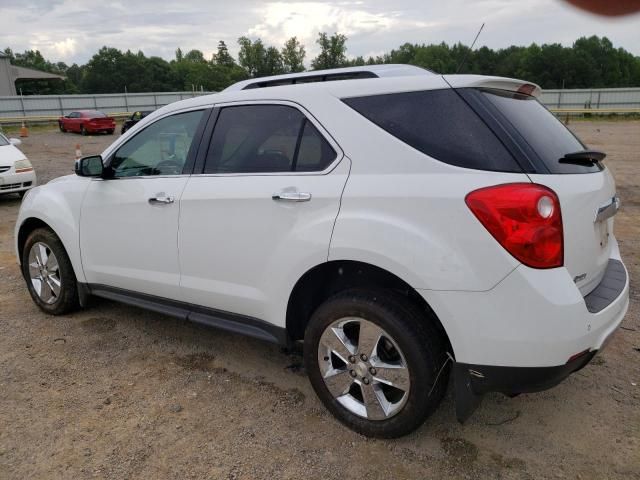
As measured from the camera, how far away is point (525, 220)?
2.25m

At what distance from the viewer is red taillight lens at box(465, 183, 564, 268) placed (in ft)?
7.38

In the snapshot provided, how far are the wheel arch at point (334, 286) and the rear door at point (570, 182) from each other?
2.34 feet

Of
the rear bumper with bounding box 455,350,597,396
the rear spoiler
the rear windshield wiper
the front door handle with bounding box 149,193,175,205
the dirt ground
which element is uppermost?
the rear spoiler

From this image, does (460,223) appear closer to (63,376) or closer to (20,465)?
(20,465)

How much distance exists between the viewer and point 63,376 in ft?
11.6

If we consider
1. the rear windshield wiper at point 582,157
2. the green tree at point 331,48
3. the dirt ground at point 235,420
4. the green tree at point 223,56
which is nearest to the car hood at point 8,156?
the dirt ground at point 235,420

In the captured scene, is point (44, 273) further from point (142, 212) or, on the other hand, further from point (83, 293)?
point (142, 212)

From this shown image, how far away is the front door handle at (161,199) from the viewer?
3.43 meters

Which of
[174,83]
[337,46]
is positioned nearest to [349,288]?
[337,46]

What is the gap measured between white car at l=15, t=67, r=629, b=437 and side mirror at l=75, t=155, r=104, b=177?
318 mm

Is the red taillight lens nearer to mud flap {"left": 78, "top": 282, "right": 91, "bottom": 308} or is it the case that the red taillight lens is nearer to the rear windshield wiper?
the rear windshield wiper

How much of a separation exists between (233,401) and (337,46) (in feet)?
224

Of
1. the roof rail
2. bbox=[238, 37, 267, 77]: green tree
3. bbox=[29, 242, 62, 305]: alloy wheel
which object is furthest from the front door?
bbox=[238, 37, 267, 77]: green tree

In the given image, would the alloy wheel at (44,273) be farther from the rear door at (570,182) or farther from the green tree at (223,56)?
the green tree at (223,56)
